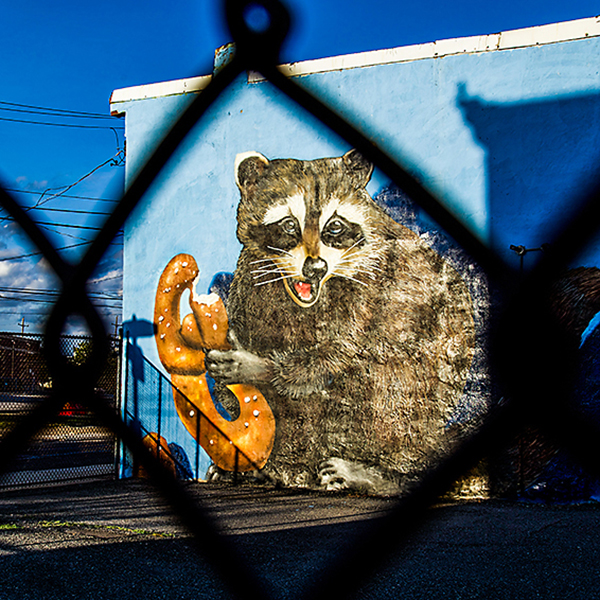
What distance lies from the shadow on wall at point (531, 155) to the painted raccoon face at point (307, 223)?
1180mm

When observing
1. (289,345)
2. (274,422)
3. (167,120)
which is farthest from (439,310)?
(167,120)

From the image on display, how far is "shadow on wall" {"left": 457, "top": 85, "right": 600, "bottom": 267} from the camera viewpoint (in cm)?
480

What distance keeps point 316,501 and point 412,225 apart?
2.81m

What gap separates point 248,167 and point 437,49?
85.5 inches

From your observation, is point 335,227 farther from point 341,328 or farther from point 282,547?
point 282,547

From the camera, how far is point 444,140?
5547 mm

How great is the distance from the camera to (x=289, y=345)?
20.6 feet

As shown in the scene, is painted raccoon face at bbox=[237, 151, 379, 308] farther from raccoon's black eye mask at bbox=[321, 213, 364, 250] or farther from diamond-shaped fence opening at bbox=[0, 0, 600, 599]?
diamond-shaped fence opening at bbox=[0, 0, 600, 599]

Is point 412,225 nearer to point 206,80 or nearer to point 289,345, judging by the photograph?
point 289,345

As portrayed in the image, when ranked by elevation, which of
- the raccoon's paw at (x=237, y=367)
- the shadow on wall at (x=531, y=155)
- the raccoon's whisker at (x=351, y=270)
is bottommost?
the raccoon's paw at (x=237, y=367)

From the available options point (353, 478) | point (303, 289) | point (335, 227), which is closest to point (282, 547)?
point (353, 478)

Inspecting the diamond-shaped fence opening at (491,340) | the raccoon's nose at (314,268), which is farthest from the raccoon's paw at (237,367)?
the diamond-shaped fence opening at (491,340)

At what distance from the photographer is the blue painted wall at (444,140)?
4930 millimetres

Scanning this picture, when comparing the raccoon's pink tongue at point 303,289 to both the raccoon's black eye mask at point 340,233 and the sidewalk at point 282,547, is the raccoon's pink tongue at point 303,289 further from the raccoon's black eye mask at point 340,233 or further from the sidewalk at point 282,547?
the sidewalk at point 282,547
